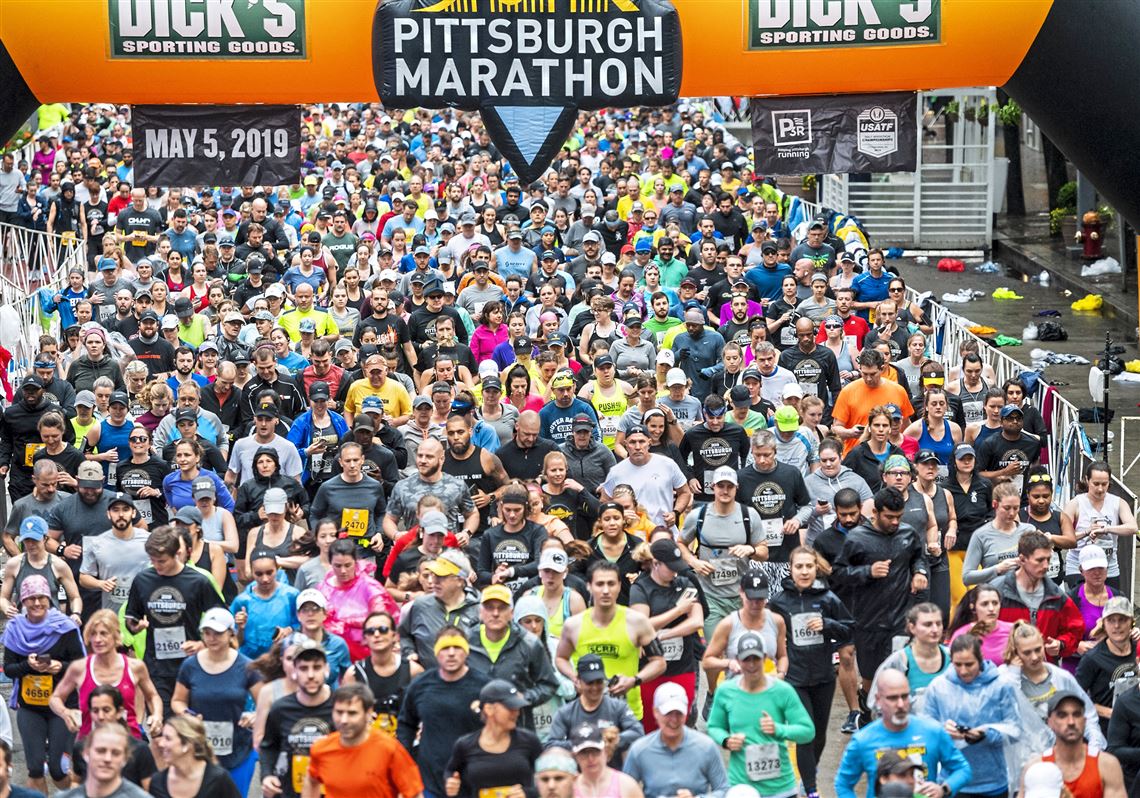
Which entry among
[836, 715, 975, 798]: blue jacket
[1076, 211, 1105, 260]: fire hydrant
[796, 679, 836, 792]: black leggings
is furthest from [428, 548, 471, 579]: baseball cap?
[1076, 211, 1105, 260]: fire hydrant

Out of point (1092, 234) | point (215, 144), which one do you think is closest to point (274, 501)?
point (215, 144)

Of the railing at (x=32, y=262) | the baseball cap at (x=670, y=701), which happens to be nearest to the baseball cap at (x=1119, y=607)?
the baseball cap at (x=670, y=701)

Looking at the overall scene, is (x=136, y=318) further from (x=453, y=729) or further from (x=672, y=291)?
(x=453, y=729)

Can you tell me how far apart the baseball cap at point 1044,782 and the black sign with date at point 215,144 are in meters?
5.92

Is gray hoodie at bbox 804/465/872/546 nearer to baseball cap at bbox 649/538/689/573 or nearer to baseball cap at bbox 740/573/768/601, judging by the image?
baseball cap at bbox 649/538/689/573

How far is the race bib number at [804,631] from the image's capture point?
1067cm

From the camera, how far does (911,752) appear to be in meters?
8.86

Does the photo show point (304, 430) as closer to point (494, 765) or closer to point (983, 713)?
point (494, 765)

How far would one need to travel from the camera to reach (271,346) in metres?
15.1

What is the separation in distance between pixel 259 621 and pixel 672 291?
28.0 feet

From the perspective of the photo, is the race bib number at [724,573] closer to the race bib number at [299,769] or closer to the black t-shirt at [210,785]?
the race bib number at [299,769]

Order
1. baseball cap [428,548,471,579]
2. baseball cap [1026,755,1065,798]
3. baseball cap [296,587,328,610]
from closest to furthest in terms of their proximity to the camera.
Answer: baseball cap [1026,755,1065,798]
baseball cap [296,587,328,610]
baseball cap [428,548,471,579]

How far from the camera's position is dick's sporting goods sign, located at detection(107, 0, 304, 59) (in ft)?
35.4

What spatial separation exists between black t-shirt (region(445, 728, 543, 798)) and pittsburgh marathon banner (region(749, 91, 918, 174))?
4.59 meters
